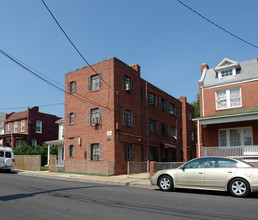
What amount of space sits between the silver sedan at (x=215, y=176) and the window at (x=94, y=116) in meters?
11.4

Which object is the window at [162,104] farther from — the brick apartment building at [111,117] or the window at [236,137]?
the window at [236,137]

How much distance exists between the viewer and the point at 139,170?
20.8 m

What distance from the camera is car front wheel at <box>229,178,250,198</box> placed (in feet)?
29.8

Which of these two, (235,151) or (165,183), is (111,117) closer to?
(235,151)

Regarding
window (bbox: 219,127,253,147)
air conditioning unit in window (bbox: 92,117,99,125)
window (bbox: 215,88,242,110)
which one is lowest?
window (bbox: 219,127,253,147)

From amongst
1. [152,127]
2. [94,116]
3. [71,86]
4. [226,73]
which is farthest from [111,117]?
[226,73]

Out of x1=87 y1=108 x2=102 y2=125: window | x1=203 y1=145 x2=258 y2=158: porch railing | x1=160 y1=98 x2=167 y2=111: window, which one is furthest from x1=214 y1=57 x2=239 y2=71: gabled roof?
x1=160 y1=98 x2=167 y2=111: window

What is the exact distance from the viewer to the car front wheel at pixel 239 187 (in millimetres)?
9086

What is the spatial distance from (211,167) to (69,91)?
57.0 feet

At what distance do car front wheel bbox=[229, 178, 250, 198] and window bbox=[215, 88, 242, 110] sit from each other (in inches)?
420

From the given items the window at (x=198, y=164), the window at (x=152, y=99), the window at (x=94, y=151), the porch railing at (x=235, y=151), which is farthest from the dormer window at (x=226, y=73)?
the window at (x=198, y=164)

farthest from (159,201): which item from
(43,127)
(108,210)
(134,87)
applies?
(43,127)

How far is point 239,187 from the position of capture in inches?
363

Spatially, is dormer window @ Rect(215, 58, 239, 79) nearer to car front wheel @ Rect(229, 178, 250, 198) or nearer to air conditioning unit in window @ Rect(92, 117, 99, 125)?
air conditioning unit in window @ Rect(92, 117, 99, 125)
